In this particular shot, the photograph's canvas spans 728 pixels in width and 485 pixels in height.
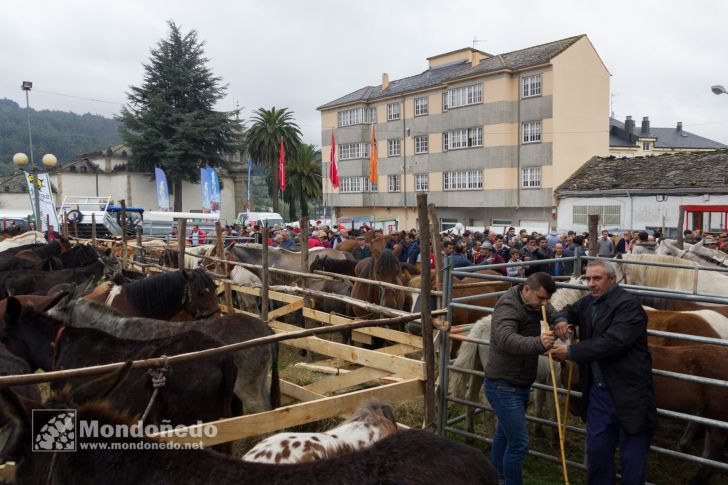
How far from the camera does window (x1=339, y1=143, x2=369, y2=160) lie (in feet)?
143

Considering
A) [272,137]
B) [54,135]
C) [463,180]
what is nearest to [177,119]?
[272,137]

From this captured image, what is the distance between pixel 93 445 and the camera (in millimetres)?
2387

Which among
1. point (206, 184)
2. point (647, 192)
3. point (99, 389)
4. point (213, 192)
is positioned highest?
point (206, 184)

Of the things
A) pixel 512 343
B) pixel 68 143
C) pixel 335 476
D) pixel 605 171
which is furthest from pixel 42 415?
pixel 68 143

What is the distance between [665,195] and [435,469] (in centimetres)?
2543

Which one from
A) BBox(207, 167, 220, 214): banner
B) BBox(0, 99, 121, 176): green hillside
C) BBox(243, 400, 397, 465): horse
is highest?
Result: BBox(0, 99, 121, 176): green hillside

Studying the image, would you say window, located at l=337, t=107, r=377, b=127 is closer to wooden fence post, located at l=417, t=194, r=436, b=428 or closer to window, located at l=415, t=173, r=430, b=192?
window, located at l=415, t=173, r=430, b=192

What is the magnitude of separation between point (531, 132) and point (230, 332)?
106ft

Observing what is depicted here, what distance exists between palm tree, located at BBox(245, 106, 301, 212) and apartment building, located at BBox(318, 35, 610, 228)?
Answer: 698 centimetres

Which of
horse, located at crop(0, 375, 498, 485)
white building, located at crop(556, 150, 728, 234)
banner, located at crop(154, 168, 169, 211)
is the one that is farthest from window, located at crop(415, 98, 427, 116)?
horse, located at crop(0, 375, 498, 485)

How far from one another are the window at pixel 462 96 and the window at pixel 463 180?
15.3 feet

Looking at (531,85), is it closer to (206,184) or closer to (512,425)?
(206,184)

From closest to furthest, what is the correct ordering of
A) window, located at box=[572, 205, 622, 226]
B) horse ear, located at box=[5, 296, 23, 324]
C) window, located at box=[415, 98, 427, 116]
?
horse ear, located at box=[5, 296, 23, 324], window, located at box=[572, 205, 622, 226], window, located at box=[415, 98, 427, 116]

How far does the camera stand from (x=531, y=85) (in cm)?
3388
